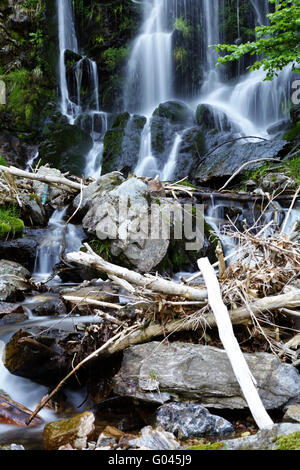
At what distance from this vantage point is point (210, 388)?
8.30ft

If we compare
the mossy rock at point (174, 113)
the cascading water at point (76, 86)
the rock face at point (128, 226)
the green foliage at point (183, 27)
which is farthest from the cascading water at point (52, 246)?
the green foliage at point (183, 27)

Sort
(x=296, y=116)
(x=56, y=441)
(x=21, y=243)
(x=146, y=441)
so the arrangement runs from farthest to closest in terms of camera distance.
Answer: (x=296, y=116), (x=21, y=243), (x=56, y=441), (x=146, y=441)

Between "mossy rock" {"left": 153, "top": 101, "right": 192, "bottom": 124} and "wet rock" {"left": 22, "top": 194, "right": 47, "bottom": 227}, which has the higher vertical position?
"mossy rock" {"left": 153, "top": 101, "right": 192, "bottom": 124}

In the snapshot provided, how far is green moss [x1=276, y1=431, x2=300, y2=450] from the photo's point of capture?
1640 mm

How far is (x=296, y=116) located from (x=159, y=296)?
9.73m

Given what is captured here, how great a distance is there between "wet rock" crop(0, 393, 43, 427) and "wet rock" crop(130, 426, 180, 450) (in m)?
1.01

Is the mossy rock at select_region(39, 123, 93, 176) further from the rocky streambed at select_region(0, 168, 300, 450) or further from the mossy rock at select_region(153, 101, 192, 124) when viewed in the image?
the rocky streambed at select_region(0, 168, 300, 450)

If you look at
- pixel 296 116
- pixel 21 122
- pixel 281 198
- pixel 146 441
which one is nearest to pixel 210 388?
pixel 146 441

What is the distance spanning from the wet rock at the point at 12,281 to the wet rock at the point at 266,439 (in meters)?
4.37

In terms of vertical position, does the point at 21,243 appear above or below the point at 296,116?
below

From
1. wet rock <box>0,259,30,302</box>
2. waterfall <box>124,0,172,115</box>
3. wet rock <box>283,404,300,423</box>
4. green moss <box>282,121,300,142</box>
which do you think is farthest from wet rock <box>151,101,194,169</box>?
wet rock <box>283,404,300,423</box>

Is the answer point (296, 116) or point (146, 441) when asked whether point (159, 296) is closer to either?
point (146, 441)

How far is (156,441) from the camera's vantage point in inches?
82.8

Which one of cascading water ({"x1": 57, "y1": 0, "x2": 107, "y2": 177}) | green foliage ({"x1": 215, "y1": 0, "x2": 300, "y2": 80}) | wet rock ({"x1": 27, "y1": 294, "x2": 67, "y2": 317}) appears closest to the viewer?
wet rock ({"x1": 27, "y1": 294, "x2": 67, "y2": 317})
